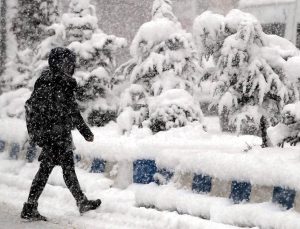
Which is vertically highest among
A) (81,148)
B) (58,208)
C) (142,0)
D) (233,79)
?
(142,0)

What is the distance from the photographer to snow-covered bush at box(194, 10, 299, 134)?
24.9ft

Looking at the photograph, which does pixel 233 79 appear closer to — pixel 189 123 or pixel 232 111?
pixel 232 111

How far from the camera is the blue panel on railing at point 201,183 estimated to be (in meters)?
5.88

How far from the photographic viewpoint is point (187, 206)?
584 centimetres

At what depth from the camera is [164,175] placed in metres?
6.46

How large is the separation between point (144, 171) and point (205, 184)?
117 centimetres

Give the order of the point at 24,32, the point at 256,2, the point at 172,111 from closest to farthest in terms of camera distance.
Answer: the point at 172,111 < the point at 24,32 < the point at 256,2

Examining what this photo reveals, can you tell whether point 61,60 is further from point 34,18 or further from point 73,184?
point 34,18

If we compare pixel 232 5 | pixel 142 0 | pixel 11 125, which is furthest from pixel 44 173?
pixel 232 5

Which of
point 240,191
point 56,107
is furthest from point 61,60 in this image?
point 240,191

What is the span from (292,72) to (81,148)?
360 cm

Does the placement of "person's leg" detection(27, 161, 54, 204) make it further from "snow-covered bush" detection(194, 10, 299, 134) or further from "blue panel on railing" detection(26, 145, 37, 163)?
"blue panel on railing" detection(26, 145, 37, 163)

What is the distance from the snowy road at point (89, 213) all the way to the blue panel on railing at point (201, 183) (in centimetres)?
37

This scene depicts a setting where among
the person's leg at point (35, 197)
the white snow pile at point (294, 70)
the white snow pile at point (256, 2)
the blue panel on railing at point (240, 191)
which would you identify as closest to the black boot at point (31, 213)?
the person's leg at point (35, 197)
